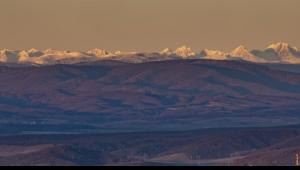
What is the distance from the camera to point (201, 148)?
196 meters

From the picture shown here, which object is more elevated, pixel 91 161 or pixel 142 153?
pixel 142 153

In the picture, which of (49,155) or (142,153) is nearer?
(49,155)

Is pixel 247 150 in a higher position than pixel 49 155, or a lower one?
higher

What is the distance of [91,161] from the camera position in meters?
159

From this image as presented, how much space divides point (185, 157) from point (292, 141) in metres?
21.6

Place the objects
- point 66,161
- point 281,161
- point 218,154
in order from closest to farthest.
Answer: point 281,161, point 66,161, point 218,154
